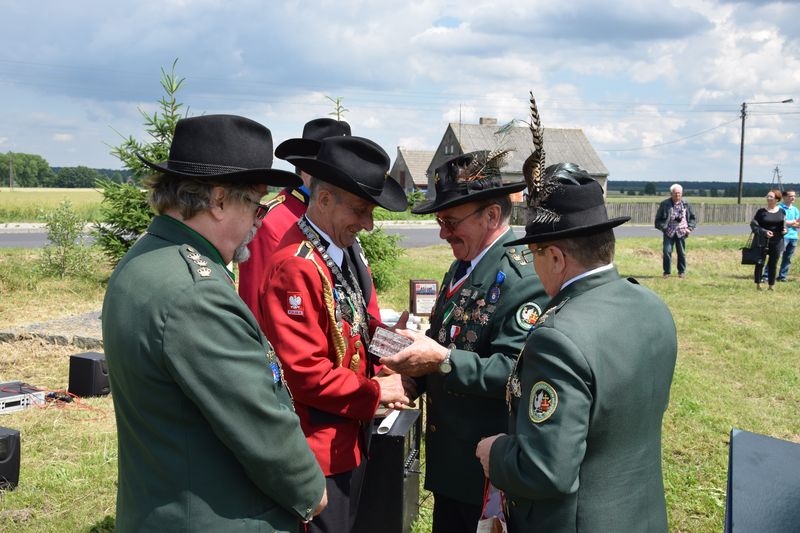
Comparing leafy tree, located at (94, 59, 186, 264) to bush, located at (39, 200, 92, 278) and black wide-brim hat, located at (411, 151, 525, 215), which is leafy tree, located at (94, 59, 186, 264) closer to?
bush, located at (39, 200, 92, 278)

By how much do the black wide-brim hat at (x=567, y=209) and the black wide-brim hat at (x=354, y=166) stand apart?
95 cm

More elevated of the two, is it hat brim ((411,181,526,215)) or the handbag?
hat brim ((411,181,526,215))

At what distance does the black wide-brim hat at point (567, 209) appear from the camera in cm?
225

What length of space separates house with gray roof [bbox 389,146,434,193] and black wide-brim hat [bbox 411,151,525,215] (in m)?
58.1

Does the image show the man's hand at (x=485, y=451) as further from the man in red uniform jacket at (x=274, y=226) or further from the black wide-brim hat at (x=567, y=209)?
the man in red uniform jacket at (x=274, y=226)

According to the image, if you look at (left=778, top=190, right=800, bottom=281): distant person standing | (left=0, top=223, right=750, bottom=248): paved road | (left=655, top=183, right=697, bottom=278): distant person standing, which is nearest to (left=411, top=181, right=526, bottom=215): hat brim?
(left=655, top=183, right=697, bottom=278): distant person standing

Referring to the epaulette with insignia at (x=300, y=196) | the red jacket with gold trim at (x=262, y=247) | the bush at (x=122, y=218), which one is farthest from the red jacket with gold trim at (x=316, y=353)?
the bush at (x=122, y=218)

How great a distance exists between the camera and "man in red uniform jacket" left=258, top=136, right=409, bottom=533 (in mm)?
2820

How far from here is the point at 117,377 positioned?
2023mm

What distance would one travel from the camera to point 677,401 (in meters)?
7.19

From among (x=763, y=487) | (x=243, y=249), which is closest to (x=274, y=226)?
(x=243, y=249)

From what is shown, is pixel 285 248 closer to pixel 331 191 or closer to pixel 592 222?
pixel 331 191

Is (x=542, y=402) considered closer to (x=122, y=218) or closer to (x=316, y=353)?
(x=316, y=353)

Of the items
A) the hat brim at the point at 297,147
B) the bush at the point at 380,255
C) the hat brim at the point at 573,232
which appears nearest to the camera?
the hat brim at the point at 573,232
